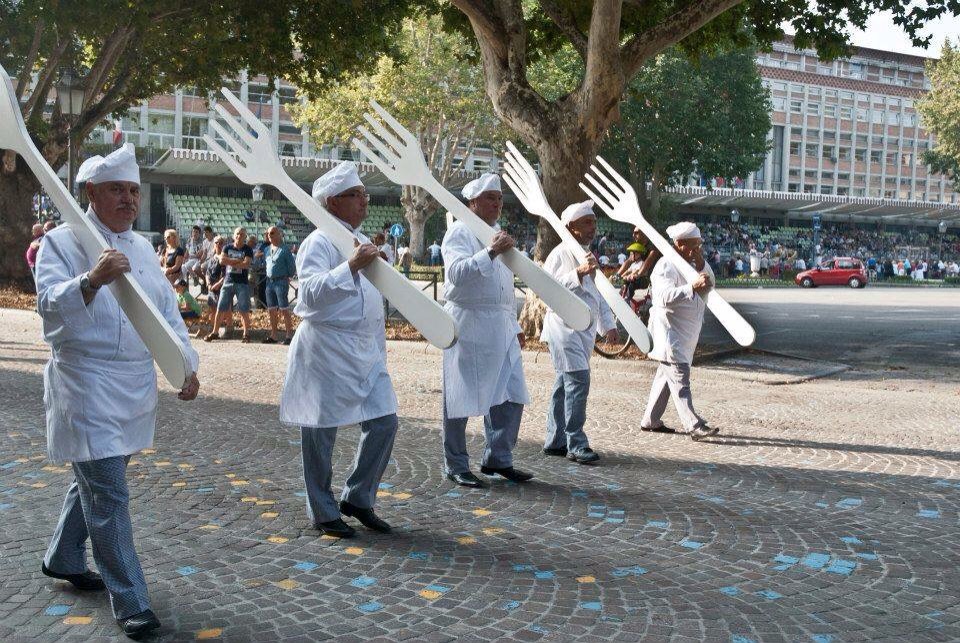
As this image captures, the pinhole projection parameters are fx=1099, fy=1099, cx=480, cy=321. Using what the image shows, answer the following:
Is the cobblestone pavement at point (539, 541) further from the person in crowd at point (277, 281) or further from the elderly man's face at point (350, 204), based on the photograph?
the person in crowd at point (277, 281)

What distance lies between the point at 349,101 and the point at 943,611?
134ft

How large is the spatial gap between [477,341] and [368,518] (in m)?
1.56

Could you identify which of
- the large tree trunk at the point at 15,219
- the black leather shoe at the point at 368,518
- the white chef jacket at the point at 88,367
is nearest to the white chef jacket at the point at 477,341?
the black leather shoe at the point at 368,518

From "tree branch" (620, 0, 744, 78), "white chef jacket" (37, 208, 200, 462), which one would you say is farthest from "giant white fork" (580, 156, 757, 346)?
"tree branch" (620, 0, 744, 78)

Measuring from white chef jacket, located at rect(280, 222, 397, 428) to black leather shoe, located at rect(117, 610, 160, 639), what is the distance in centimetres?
160

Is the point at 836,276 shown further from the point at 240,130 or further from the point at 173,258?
the point at 240,130

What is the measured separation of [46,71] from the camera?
2462 cm

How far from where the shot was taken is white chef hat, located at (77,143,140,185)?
4.31m

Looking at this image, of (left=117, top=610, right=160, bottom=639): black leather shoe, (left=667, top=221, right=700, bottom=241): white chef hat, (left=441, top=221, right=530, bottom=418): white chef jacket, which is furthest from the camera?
(left=667, top=221, right=700, bottom=241): white chef hat

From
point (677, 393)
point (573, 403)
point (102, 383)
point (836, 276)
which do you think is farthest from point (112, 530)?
point (836, 276)

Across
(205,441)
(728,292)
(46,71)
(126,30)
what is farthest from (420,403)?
(728,292)

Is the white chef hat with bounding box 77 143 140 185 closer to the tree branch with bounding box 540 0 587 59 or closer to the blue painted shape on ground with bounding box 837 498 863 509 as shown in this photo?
the blue painted shape on ground with bounding box 837 498 863 509

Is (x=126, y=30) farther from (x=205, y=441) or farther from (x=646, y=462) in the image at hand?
(x=646, y=462)

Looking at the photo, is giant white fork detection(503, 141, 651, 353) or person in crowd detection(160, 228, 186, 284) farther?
person in crowd detection(160, 228, 186, 284)
